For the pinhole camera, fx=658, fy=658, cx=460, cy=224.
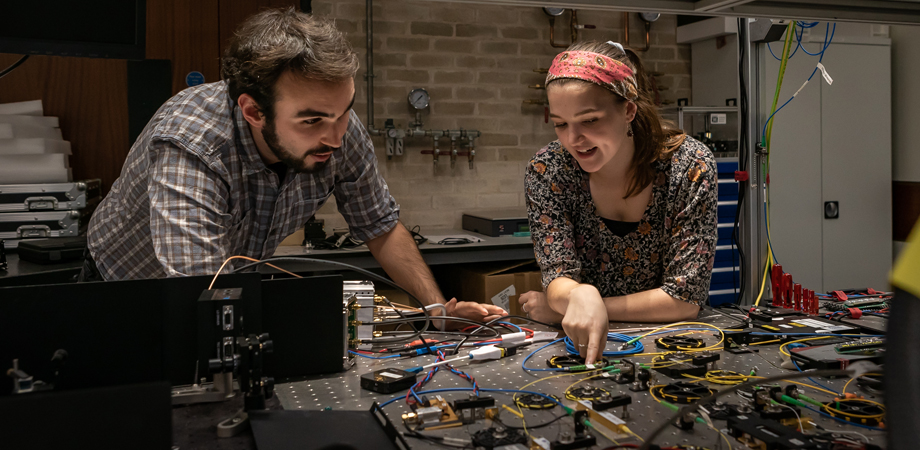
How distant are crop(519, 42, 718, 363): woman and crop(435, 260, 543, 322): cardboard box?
1.39m

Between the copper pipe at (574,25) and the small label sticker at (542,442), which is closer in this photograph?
the small label sticker at (542,442)

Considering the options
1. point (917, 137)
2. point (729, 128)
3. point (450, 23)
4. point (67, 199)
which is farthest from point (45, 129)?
point (917, 137)

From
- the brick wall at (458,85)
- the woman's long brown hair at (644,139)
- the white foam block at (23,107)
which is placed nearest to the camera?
the woman's long brown hair at (644,139)

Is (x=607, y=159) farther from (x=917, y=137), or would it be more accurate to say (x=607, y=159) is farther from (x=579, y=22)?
(x=917, y=137)

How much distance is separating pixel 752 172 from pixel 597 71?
4.52 feet

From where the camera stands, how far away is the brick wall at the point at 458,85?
3.51 m

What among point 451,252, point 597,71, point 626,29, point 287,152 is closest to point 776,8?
point 597,71

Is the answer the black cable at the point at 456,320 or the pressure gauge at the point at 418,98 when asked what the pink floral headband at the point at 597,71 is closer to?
the black cable at the point at 456,320

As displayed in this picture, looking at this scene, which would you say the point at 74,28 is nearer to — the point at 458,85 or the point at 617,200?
the point at 617,200

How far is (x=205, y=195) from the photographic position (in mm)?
1187

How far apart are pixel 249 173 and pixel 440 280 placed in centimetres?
215

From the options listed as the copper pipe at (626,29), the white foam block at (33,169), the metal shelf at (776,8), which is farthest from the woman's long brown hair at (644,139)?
the copper pipe at (626,29)

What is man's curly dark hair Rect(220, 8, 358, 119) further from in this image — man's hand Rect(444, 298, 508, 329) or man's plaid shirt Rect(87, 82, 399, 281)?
man's hand Rect(444, 298, 508, 329)

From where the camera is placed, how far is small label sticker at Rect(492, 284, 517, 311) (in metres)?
2.97
